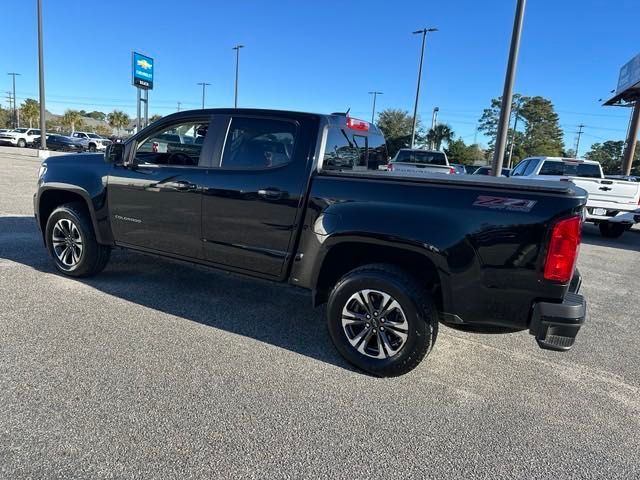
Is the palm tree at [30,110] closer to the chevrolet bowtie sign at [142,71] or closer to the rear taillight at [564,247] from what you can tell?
the chevrolet bowtie sign at [142,71]

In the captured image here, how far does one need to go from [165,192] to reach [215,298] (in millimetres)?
1190

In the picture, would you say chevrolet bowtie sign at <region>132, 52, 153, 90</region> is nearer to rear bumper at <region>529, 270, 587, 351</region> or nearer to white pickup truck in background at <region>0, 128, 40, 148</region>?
rear bumper at <region>529, 270, 587, 351</region>

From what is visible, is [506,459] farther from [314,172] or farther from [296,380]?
[314,172]

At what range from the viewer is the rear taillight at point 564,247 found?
2.72 m

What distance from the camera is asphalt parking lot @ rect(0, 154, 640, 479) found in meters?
2.39

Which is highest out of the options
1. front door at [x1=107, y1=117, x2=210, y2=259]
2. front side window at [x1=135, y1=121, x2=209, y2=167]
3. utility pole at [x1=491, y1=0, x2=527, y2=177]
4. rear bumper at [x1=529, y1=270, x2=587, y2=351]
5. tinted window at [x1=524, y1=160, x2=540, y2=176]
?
utility pole at [x1=491, y1=0, x2=527, y2=177]

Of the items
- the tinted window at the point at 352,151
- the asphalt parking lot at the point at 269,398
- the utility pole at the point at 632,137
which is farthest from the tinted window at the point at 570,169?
the utility pole at the point at 632,137

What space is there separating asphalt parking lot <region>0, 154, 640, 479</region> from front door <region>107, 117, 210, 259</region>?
2.02ft

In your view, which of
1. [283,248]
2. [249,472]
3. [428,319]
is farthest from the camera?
[283,248]

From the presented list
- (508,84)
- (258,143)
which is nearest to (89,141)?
(508,84)

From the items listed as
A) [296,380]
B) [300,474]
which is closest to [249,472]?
[300,474]

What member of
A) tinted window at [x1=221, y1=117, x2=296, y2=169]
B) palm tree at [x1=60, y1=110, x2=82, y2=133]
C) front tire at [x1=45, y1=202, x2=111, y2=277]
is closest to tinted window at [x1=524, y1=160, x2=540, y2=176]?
tinted window at [x1=221, y1=117, x2=296, y2=169]

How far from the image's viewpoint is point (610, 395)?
3.25 metres

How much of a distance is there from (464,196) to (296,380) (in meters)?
1.68
